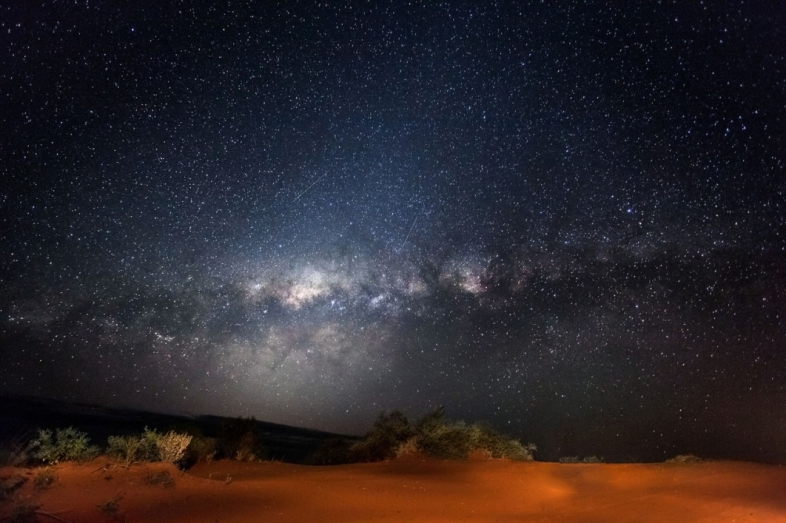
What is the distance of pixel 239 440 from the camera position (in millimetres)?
20359

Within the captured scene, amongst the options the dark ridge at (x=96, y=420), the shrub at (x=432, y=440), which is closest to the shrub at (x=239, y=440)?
the shrub at (x=432, y=440)

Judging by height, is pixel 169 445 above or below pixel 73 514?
above

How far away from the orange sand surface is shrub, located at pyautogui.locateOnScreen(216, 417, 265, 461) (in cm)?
284

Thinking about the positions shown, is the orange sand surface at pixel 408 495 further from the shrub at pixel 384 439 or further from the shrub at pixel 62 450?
the shrub at pixel 384 439

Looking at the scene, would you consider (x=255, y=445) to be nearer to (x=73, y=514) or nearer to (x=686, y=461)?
(x=73, y=514)

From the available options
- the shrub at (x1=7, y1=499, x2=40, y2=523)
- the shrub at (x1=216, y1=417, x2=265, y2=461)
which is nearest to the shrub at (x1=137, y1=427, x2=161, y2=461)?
the shrub at (x1=7, y1=499, x2=40, y2=523)

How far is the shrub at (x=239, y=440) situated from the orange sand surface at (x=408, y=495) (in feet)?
9.31

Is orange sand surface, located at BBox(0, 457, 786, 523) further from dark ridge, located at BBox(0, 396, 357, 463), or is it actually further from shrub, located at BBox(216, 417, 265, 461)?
dark ridge, located at BBox(0, 396, 357, 463)

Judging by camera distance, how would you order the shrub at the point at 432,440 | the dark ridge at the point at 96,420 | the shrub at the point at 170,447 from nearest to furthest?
the shrub at the point at 170,447 < the shrub at the point at 432,440 < the dark ridge at the point at 96,420

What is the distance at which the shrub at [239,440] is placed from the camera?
63.3ft

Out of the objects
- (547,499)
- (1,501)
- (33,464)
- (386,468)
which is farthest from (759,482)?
(33,464)

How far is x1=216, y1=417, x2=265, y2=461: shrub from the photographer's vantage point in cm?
1928

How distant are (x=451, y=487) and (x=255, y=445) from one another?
10.4 meters

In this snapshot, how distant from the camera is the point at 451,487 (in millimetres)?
13203
